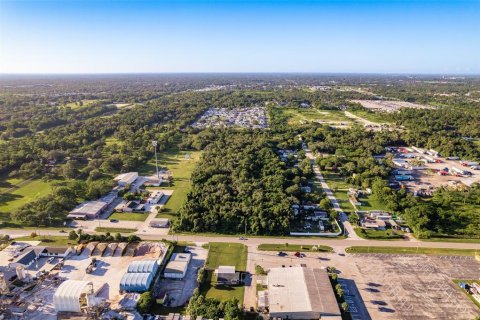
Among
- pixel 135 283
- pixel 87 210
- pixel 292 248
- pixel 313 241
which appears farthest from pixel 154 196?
pixel 313 241

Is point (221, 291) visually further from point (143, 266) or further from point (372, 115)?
point (372, 115)

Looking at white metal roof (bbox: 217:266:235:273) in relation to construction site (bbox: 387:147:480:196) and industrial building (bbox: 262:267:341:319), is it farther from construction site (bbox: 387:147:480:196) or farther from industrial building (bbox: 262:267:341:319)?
construction site (bbox: 387:147:480:196)

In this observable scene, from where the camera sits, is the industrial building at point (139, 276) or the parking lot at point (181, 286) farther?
the industrial building at point (139, 276)

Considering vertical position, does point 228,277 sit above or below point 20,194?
below

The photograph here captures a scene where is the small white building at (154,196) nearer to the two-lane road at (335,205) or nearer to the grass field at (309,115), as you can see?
the two-lane road at (335,205)

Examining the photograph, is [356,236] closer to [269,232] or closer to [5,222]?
[269,232]

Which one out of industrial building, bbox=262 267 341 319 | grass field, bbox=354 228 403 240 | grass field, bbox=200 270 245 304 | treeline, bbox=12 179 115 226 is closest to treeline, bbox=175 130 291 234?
grass field, bbox=354 228 403 240

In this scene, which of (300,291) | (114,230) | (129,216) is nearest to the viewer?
(300,291)

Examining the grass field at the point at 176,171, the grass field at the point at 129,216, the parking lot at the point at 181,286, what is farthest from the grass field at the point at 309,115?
the parking lot at the point at 181,286
